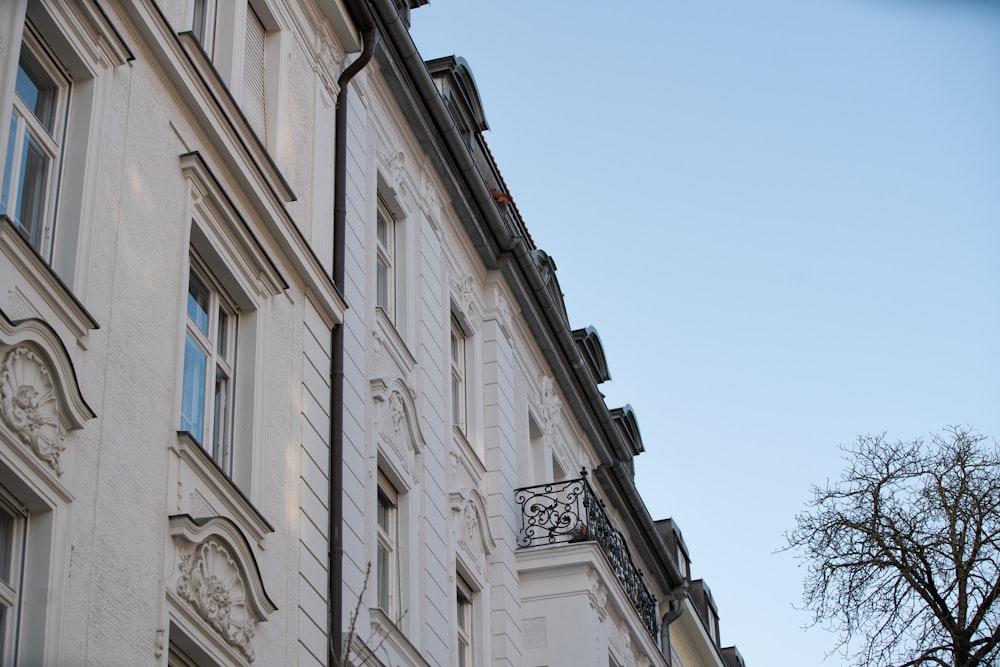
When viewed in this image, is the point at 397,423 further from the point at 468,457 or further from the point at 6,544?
the point at 6,544

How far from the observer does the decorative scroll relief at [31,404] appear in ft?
28.5

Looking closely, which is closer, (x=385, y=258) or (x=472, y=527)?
(x=385, y=258)

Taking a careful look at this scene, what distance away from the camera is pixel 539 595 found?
19438 millimetres

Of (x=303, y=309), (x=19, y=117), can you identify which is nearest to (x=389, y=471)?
(x=303, y=309)

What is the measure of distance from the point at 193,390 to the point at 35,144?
2.34 metres

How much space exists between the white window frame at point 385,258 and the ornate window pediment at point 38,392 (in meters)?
7.84

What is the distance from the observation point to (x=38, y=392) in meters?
8.96

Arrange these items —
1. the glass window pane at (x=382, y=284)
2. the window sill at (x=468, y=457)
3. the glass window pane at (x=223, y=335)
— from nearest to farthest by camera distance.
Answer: the glass window pane at (x=223, y=335) → the glass window pane at (x=382, y=284) → the window sill at (x=468, y=457)

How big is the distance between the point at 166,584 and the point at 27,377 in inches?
70.3

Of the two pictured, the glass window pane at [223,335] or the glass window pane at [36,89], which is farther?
the glass window pane at [223,335]

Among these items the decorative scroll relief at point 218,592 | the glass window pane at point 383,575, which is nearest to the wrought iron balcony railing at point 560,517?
the glass window pane at point 383,575

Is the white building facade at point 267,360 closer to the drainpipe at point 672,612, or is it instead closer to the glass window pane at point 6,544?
the glass window pane at point 6,544

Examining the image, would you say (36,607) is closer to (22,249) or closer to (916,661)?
(22,249)

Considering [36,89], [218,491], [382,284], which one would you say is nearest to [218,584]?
[218,491]
